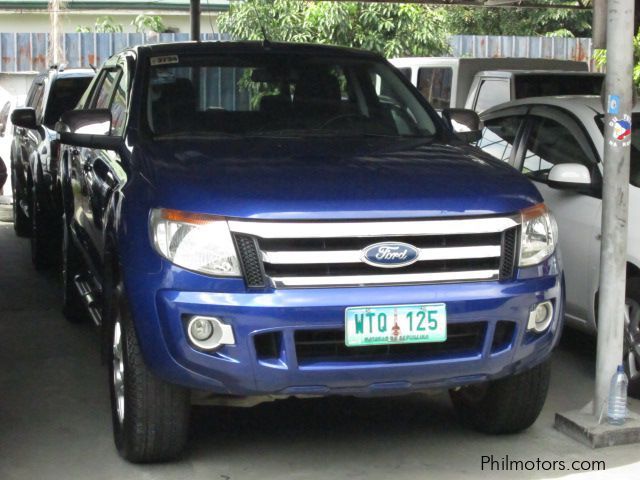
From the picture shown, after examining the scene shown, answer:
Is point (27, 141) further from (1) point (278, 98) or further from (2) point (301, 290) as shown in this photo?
(2) point (301, 290)

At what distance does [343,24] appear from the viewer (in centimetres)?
1850

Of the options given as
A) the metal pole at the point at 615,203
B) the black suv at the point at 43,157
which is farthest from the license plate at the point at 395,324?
the black suv at the point at 43,157

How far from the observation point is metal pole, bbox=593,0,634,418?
Answer: 18.4 ft

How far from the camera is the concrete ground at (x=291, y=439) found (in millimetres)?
5156

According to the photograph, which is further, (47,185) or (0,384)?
(47,185)

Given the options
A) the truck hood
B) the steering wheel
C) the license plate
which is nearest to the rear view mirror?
the truck hood

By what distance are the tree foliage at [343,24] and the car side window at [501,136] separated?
33.5 ft

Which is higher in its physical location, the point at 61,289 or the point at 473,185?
the point at 473,185

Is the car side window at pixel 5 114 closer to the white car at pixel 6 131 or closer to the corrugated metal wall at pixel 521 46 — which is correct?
the white car at pixel 6 131

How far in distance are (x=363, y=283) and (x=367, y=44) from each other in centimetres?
1472

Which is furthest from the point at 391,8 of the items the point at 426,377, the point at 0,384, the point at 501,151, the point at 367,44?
the point at 426,377

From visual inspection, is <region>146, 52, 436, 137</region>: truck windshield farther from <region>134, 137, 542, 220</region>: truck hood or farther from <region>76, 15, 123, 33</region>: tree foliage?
<region>76, 15, 123, 33</region>: tree foliage

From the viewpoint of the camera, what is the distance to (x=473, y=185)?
5020 millimetres

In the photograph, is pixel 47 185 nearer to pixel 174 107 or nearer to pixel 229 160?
pixel 174 107
